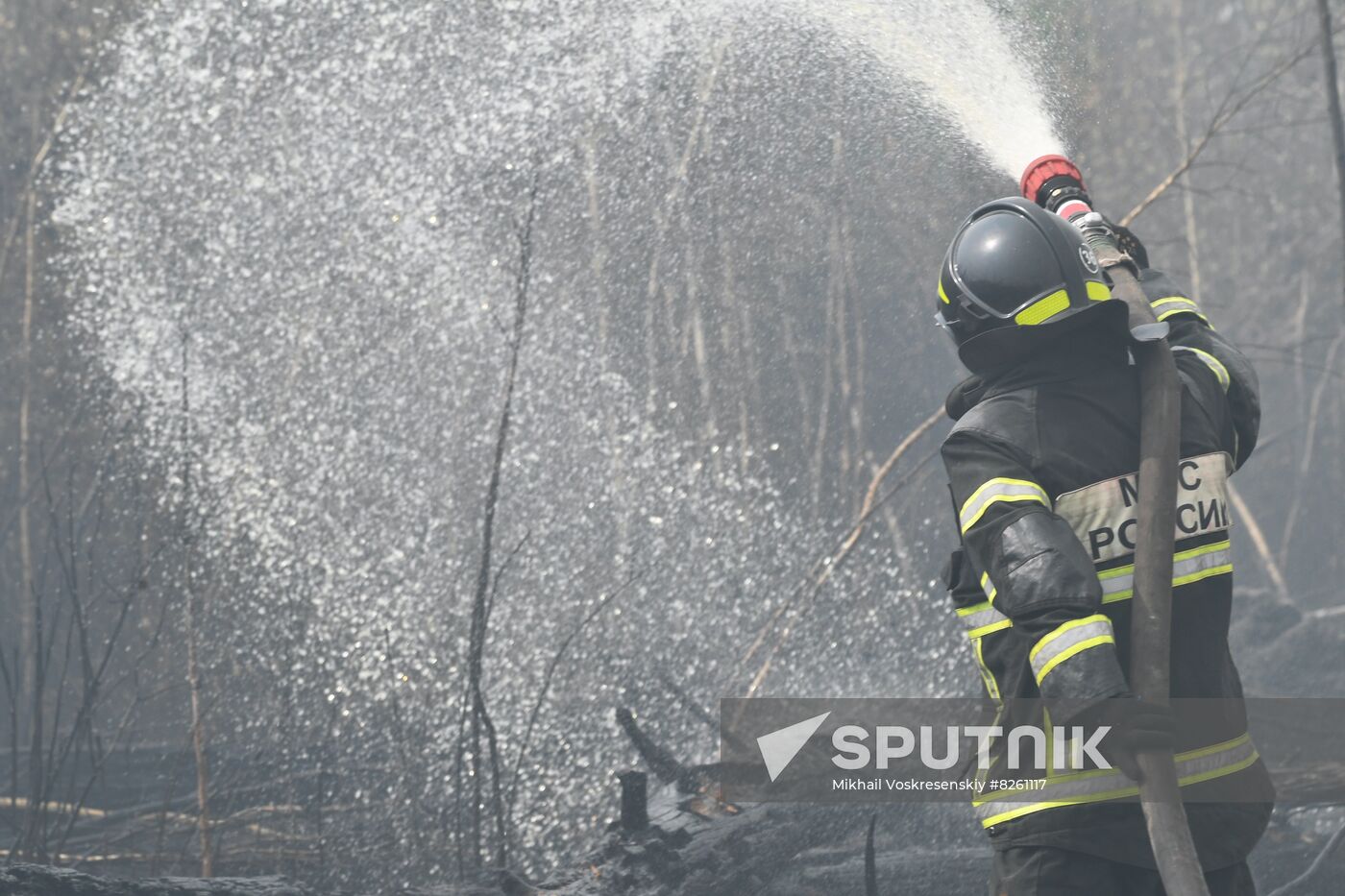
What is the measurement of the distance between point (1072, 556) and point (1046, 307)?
51 centimetres

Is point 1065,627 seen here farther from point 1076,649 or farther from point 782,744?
point 782,744

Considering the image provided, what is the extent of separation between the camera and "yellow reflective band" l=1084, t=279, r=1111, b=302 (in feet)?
7.22

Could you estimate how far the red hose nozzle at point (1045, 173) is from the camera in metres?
2.72

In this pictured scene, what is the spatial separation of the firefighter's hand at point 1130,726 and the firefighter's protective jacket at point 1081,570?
0.03 metres

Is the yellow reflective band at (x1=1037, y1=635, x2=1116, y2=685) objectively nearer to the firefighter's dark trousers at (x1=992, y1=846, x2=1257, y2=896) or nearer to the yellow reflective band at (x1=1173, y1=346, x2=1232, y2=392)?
the firefighter's dark trousers at (x1=992, y1=846, x2=1257, y2=896)

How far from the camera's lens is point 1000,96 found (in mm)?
4746

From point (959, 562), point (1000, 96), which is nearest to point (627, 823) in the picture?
point (959, 562)

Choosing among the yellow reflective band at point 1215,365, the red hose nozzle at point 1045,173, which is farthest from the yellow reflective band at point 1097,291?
the red hose nozzle at point 1045,173

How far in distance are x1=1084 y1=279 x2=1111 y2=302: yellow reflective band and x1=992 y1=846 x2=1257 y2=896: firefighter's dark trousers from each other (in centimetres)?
98

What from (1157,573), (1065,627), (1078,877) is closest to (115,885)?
(1078,877)

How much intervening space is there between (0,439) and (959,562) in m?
9.04

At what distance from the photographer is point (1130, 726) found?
1874 mm

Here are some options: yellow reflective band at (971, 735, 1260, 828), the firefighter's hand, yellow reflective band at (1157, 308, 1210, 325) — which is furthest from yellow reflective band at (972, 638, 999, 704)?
yellow reflective band at (1157, 308, 1210, 325)

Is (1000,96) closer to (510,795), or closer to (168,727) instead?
(510,795)
